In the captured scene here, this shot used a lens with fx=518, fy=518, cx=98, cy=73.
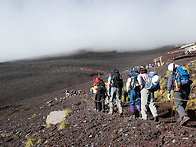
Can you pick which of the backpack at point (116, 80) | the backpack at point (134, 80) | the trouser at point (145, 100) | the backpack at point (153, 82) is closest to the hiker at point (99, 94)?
the backpack at point (116, 80)

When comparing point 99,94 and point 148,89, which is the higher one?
point 148,89

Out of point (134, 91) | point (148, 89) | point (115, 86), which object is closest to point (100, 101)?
point (115, 86)

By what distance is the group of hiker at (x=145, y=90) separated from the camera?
1566 centimetres

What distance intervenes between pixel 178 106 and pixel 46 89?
45670 mm

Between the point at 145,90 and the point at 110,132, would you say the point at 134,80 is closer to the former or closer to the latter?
the point at 145,90

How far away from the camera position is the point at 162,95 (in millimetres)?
23641

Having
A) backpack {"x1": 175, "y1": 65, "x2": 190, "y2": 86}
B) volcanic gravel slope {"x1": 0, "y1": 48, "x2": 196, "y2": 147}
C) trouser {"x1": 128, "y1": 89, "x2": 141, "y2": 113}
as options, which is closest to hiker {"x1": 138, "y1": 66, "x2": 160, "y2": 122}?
volcanic gravel slope {"x1": 0, "y1": 48, "x2": 196, "y2": 147}

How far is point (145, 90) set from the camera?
17.6 meters

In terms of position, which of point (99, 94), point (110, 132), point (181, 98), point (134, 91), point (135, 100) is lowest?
point (110, 132)

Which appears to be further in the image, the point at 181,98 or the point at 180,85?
the point at 181,98

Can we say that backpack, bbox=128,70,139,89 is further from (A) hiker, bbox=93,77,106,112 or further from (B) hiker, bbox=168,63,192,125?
(A) hiker, bbox=93,77,106,112

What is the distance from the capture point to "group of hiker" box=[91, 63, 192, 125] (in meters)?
15.7

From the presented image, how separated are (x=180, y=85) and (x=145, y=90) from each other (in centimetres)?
220

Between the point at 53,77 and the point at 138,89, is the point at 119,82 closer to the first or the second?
the point at 138,89
